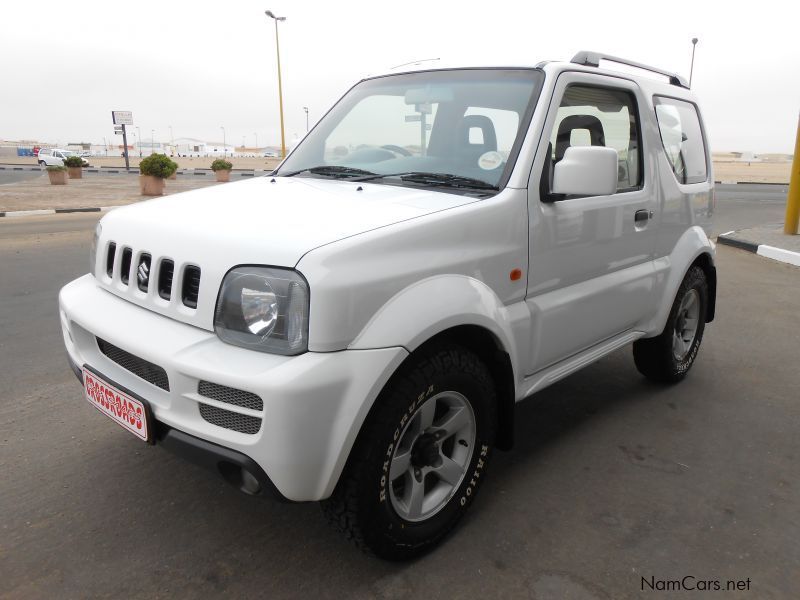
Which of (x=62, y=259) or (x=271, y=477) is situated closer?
(x=271, y=477)

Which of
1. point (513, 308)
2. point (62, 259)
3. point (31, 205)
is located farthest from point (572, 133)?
point (31, 205)

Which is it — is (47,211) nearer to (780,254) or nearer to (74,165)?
(780,254)

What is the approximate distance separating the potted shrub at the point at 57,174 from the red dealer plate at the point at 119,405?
23634 millimetres

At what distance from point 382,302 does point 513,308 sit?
0.75 meters

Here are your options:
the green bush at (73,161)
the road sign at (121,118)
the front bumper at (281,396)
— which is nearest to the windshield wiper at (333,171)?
the front bumper at (281,396)

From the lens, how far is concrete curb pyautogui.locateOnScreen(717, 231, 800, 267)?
29.4ft

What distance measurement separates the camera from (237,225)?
2217 mm

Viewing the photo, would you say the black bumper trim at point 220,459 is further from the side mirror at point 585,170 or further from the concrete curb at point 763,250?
the concrete curb at point 763,250

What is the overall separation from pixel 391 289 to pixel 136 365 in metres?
0.95

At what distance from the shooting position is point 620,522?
2658 millimetres

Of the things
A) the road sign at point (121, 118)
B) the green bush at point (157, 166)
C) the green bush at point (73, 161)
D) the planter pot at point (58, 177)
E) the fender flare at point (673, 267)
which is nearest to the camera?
the fender flare at point (673, 267)

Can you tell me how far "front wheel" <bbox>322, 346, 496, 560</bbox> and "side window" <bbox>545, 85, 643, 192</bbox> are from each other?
39.8 inches

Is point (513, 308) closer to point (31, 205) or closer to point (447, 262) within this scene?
point (447, 262)

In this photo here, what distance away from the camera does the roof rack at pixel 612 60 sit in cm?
309
